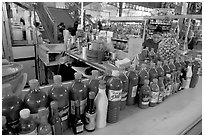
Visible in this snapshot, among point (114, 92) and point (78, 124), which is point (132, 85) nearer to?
point (114, 92)

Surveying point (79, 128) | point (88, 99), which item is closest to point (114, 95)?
point (88, 99)

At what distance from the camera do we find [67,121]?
794 mm

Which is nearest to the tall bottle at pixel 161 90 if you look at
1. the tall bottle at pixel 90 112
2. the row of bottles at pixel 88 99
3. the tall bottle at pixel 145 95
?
the row of bottles at pixel 88 99

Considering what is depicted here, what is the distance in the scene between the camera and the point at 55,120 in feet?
2.27

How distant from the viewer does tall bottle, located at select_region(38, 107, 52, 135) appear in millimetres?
618

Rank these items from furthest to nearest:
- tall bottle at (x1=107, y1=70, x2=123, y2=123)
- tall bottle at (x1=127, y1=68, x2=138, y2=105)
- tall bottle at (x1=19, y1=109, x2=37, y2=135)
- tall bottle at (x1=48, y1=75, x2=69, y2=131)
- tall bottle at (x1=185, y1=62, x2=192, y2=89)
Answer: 1. tall bottle at (x1=185, y1=62, x2=192, y2=89)
2. tall bottle at (x1=127, y1=68, x2=138, y2=105)
3. tall bottle at (x1=107, y1=70, x2=123, y2=123)
4. tall bottle at (x1=48, y1=75, x2=69, y2=131)
5. tall bottle at (x1=19, y1=109, x2=37, y2=135)

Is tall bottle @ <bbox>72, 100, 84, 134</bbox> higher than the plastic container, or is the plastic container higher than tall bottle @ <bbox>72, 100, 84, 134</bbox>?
the plastic container

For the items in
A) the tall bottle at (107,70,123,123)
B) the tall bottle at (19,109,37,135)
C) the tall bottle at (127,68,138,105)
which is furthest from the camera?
the tall bottle at (127,68,138,105)

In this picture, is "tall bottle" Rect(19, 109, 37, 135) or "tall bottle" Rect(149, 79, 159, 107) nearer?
"tall bottle" Rect(19, 109, 37, 135)

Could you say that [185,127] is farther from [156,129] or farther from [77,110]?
[77,110]

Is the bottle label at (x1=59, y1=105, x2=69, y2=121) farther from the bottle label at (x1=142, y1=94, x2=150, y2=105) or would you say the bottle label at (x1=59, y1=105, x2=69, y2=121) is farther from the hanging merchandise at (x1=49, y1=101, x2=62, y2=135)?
the bottle label at (x1=142, y1=94, x2=150, y2=105)

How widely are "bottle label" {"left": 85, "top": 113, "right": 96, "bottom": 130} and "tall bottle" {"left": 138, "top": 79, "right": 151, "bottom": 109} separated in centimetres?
38

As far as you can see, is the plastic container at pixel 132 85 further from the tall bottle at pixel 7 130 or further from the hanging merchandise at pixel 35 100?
the tall bottle at pixel 7 130

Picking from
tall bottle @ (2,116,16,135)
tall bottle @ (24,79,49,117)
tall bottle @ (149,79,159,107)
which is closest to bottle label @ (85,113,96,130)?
tall bottle @ (24,79,49,117)
